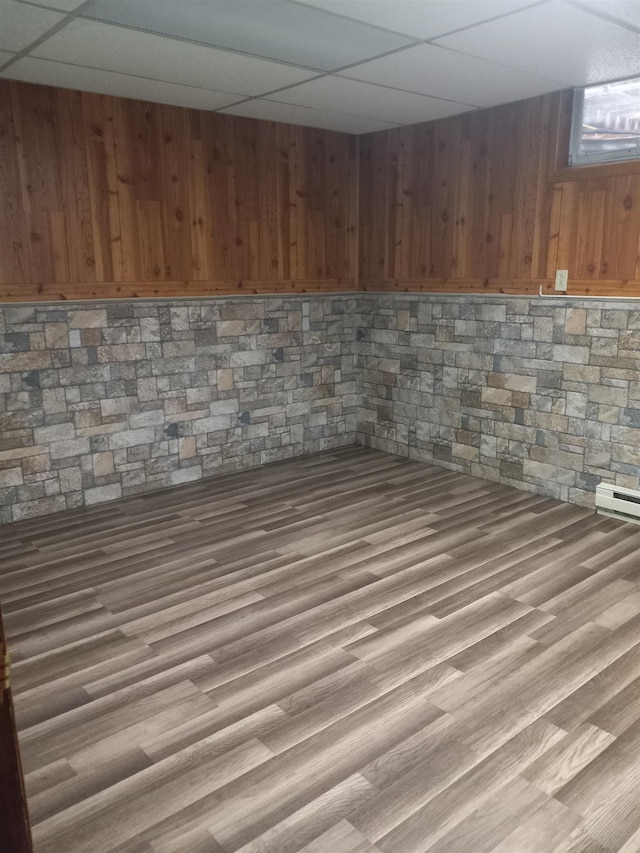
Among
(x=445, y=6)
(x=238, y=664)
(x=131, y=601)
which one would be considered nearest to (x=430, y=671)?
(x=238, y=664)

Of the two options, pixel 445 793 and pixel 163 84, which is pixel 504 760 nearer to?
pixel 445 793

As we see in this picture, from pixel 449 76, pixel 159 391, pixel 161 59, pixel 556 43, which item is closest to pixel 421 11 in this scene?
pixel 556 43

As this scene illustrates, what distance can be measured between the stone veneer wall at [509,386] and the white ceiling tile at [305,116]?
1.19 meters

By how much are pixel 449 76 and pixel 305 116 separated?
4.04ft

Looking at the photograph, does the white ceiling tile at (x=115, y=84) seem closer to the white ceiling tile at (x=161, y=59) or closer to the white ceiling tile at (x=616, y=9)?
the white ceiling tile at (x=161, y=59)

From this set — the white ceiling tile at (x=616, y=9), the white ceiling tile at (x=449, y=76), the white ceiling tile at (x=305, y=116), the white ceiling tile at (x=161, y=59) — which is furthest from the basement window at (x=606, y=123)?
the white ceiling tile at (x=161, y=59)

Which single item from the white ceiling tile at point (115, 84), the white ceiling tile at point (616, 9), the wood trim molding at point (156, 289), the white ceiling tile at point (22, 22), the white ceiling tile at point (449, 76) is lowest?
the wood trim molding at point (156, 289)

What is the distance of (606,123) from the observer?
144 inches

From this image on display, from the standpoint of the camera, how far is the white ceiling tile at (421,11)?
246 cm

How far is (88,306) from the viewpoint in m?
3.95

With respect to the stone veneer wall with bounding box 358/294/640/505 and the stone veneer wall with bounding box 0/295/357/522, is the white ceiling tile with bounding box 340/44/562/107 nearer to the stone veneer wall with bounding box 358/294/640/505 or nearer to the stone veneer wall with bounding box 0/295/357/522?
the stone veneer wall with bounding box 358/294/640/505

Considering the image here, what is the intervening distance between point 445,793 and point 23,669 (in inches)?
61.6

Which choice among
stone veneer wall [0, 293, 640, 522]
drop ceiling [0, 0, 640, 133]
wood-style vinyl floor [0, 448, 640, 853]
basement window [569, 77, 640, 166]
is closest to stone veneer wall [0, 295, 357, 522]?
stone veneer wall [0, 293, 640, 522]

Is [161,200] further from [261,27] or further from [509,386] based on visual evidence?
[509,386]
